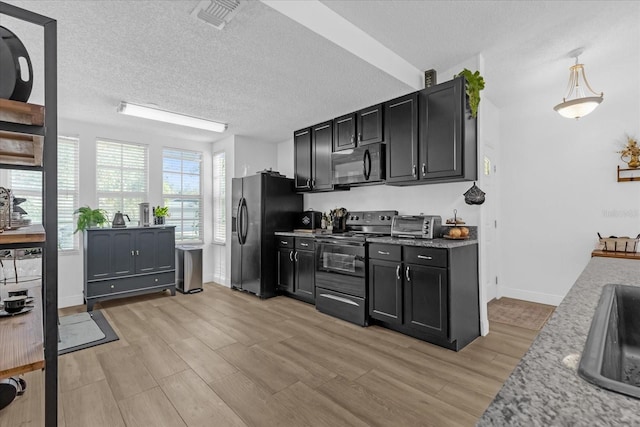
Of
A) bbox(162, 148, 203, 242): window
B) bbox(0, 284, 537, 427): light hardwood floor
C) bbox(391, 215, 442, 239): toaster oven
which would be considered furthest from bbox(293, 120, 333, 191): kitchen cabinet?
bbox(162, 148, 203, 242): window

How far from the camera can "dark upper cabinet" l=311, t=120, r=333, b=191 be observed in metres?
4.23

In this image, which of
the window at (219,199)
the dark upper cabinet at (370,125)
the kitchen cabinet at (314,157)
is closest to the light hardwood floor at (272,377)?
the kitchen cabinet at (314,157)

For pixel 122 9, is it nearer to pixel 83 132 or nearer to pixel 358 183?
pixel 358 183

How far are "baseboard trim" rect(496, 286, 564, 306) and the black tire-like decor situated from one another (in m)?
5.01

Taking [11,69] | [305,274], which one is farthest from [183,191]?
[11,69]

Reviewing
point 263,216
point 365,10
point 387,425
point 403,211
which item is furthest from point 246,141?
point 387,425

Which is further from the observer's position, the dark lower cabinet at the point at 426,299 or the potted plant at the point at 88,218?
the potted plant at the point at 88,218

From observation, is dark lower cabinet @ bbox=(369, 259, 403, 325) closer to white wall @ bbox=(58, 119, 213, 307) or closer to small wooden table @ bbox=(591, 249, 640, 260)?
small wooden table @ bbox=(591, 249, 640, 260)

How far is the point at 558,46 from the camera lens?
275 centimetres

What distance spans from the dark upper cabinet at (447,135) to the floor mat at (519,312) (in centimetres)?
171

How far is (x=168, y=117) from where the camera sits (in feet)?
13.5

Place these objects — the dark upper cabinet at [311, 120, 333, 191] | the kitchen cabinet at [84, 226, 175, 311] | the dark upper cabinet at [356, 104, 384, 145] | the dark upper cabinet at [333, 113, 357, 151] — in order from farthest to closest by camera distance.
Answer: the dark upper cabinet at [311, 120, 333, 191], the kitchen cabinet at [84, 226, 175, 311], the dark upper cabinet at [333, 113, 357, 151], the dark upper cabinet at [356, 104, 384, 145]

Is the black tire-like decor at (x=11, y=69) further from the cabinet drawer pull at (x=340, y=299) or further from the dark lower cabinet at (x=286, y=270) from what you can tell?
the dark lower cabinet at (x=286, y=270)

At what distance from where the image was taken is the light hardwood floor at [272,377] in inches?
74.4
